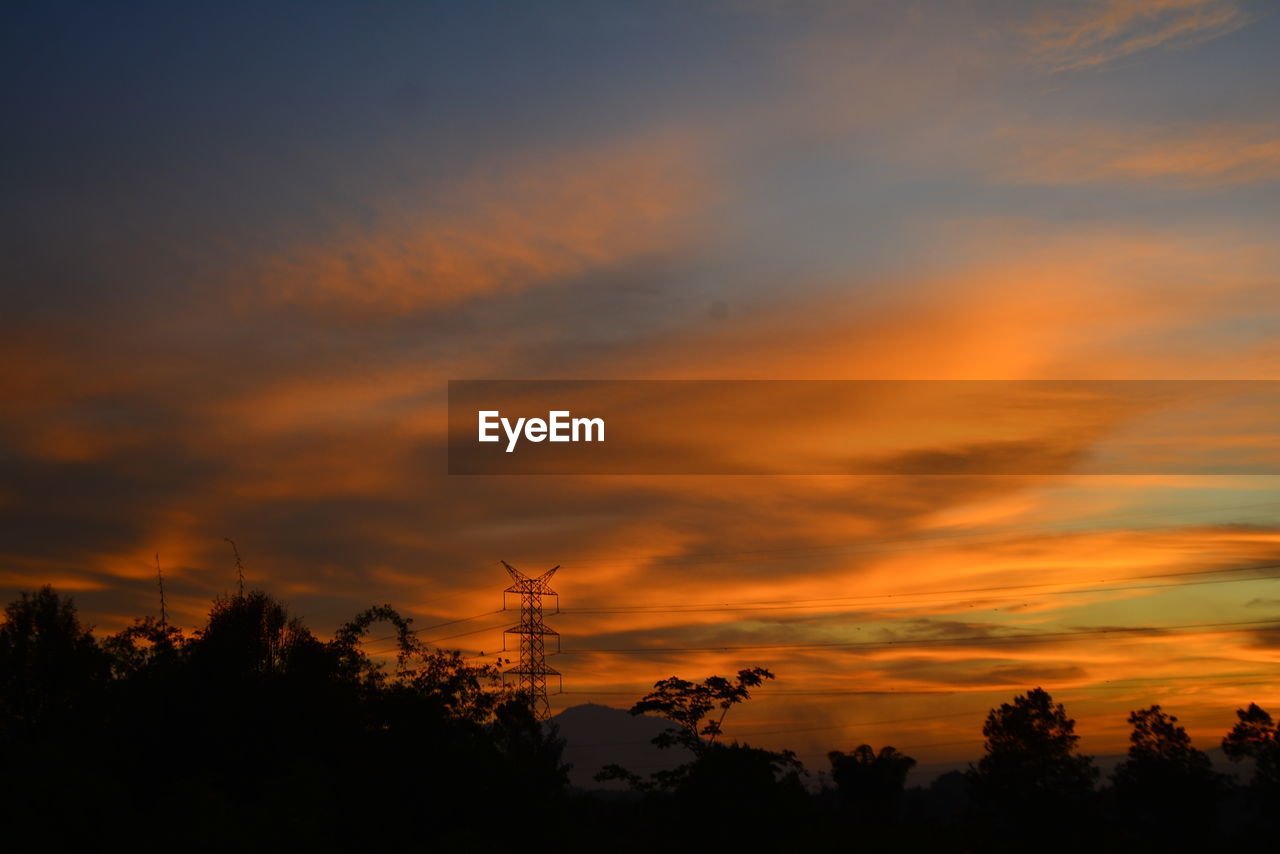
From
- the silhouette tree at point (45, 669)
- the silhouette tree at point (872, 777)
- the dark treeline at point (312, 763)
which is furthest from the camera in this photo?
the silhouette tree at point (872, 777)

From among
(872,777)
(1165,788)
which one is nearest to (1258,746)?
(1165,788)

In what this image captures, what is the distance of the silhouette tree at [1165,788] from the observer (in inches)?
3231

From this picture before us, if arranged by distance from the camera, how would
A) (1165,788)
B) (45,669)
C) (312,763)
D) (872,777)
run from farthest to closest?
(872,777) → (1165,788) → (45,669) → (312,763)

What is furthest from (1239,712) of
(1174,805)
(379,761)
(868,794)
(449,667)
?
(379,761)

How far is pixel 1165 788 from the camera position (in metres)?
83.8

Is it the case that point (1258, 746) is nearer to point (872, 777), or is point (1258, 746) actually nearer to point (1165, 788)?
point (1165, 788)

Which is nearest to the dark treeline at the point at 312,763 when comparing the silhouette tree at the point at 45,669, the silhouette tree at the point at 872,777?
the silhouette tree at the point at 45,669

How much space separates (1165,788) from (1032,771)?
30.2ft

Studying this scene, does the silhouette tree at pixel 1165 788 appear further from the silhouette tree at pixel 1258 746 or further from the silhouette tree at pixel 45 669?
the silhouette tree at pixel 45 669

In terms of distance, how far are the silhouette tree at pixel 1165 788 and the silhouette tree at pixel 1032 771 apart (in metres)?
4.22

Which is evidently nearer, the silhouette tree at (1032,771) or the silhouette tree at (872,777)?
the silhouette tree at (1032,771)

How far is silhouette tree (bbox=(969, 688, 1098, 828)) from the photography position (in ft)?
272

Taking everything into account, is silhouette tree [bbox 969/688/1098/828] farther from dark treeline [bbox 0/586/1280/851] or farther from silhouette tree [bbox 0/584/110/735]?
silhouette tree [bbox 0/584/110/735]

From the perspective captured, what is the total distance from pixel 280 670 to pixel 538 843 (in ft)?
50.1
